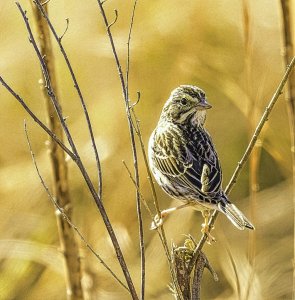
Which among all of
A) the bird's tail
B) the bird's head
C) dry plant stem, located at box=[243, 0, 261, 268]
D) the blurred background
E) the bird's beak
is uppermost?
the blurred background

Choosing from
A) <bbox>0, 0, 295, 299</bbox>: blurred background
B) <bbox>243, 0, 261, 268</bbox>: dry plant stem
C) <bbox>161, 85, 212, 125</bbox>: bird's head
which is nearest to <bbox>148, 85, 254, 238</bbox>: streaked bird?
<bbox>161, 85, 212, 125</bbox>: bird's head

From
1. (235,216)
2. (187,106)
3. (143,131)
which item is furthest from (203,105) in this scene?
(143,131)

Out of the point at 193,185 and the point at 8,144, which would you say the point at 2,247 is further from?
the point at 193,185

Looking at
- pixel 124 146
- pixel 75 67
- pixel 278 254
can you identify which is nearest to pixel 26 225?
pixel 124 146

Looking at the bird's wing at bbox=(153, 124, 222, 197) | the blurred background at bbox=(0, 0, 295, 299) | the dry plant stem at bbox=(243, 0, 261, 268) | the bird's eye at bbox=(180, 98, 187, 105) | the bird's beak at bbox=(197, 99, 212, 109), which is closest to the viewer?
the dry plant stem at bbox=(243, 0, 261, 268)

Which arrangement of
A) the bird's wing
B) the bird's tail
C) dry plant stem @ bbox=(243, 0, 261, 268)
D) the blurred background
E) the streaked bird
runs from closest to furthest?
the bird's tail, dry plant stem @ bbox=(243, 0, 261, 268), the streaked bird, the bird's wing, the blurred background

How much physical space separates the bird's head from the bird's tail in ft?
3.00

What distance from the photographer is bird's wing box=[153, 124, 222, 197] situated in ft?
15.1

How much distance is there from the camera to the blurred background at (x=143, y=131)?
23.1ft

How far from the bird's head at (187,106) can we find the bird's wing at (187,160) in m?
0.10

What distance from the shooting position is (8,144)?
777 cm

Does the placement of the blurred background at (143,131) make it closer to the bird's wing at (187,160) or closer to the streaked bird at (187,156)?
the streaked bird at (187,156)

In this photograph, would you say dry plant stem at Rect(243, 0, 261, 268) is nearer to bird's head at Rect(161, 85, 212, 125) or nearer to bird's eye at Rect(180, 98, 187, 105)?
bird's head at Rect(161, 85, 212, 125)

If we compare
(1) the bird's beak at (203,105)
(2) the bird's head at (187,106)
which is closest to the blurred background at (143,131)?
(2) the bird's head at (187,106)
